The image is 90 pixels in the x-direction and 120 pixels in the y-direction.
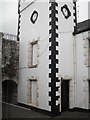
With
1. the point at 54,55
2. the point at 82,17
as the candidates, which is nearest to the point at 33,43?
the point at 54,55

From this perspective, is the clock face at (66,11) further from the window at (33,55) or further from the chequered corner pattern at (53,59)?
the window at (33,55)

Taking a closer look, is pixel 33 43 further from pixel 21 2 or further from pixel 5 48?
pixel 21 2

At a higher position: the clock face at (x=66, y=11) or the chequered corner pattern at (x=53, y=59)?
the clock face at (x=66, y=11)

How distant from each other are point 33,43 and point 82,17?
1.38m

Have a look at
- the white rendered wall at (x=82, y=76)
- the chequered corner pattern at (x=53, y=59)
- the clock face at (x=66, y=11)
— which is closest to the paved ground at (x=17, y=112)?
the chequered corner pattern at (x=53, y=59)

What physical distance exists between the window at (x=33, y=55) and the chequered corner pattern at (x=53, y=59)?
1.17ft

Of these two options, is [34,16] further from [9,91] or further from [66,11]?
[9,91]

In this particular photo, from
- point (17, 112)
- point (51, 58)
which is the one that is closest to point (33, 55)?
point (51, 58)

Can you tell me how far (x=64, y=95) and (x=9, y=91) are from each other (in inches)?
53.1

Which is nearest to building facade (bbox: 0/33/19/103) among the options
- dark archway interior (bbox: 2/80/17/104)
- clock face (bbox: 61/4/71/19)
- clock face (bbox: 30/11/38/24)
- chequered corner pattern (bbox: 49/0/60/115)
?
dark archway interior (bbox: 2/80/17/104)

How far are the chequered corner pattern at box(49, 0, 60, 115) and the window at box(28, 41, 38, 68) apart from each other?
356 mm

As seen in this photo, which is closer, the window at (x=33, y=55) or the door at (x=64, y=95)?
the window at (x=33, y=55)

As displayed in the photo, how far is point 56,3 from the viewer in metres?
3.52

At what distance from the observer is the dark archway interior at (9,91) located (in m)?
2.76
